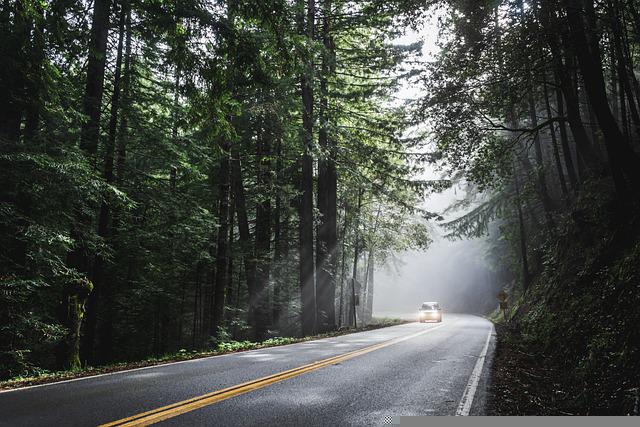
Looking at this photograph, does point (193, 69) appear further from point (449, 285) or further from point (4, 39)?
point (449, 285)

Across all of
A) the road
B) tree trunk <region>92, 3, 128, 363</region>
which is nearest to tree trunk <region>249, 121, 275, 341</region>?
tree trunk <region>92, 3, 128, 363</region>

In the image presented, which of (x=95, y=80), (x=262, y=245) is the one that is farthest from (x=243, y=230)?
(x=95, y=80)

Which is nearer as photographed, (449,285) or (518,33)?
(518,33)

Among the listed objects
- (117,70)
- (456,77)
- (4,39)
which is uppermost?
(117,70)

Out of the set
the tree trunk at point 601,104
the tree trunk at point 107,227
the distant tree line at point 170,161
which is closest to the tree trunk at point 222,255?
the distant tree line at point 170,161

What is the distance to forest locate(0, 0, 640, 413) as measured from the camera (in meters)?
7.97

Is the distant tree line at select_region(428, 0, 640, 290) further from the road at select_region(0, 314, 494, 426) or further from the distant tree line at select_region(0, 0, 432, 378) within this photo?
the road at select_region(0, 314, 494, 426)

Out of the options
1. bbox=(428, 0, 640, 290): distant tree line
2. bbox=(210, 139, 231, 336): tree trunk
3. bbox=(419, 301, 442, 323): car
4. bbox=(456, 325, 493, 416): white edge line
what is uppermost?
bbox=(428, 0, 640, 290): distant tree line

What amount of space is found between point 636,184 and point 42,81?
513 inches

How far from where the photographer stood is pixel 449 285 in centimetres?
8125

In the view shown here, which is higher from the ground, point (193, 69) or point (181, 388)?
point (193, 69)

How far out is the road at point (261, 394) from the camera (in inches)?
184

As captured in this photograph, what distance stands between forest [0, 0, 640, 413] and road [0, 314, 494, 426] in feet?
5.46

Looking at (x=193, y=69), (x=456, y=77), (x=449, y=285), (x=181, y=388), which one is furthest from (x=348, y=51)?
(x=449, y=285)
